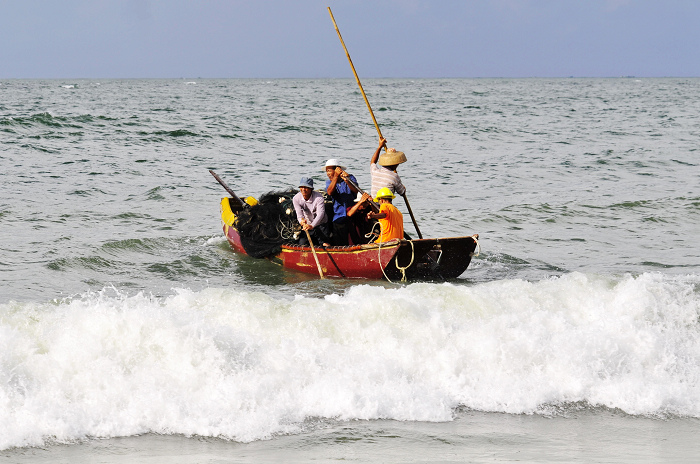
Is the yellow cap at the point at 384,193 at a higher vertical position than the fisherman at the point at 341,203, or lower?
higher

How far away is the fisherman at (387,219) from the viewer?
31.7 ft

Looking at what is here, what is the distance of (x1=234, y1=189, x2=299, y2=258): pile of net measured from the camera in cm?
1093

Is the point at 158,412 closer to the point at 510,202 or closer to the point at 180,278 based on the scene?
the point at 180,278

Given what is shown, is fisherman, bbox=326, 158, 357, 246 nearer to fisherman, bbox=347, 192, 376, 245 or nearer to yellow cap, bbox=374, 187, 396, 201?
fisherman, bbox=347, 192, 376, 245

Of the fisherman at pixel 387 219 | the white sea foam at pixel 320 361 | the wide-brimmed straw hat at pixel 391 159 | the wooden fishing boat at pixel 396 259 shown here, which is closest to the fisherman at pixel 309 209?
the wooden fishing boat at pixel 396 259

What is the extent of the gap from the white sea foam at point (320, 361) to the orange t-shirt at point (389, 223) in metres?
1.75

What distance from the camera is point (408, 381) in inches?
251

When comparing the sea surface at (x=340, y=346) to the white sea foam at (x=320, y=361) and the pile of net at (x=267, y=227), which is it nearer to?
the white sea foam at (x=320, y=361)

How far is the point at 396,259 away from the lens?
959 cm

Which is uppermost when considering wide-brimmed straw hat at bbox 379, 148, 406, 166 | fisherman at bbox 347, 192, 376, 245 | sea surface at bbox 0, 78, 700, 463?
wide-brimmed straw hat at bbox 379, 148, 406, 166

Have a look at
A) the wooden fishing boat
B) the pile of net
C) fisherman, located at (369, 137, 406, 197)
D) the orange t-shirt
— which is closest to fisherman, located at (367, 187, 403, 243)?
the orange t-shirt

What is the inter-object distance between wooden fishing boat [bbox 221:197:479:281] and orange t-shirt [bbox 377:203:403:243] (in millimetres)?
183

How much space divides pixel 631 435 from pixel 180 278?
658cm

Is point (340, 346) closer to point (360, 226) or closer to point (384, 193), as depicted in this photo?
point (384, 193)
